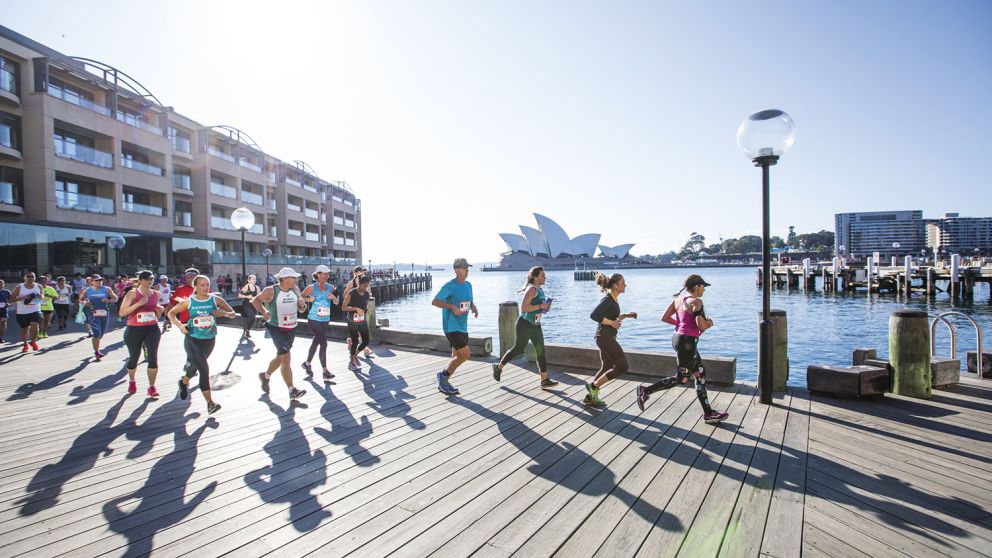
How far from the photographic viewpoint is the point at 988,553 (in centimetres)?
253

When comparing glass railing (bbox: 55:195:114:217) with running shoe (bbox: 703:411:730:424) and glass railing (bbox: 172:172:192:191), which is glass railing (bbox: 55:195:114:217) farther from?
running shoe (bbox: 703:411:730:424)

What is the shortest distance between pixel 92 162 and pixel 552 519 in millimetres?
31995

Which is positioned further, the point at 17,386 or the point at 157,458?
the point at 17,386

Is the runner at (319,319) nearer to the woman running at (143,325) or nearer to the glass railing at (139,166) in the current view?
the woman running at (143,325)

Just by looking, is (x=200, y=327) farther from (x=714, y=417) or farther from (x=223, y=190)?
(x=223, y=190)

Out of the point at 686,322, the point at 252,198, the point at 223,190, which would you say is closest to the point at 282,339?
the point at 686,322

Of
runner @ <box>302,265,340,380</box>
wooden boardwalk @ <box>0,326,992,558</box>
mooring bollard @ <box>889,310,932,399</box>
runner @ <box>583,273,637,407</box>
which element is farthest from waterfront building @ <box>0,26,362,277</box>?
mooring bollard @ <box>889,310,932,399</box>

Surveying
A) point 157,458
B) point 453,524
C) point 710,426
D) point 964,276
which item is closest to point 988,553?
point 710,426

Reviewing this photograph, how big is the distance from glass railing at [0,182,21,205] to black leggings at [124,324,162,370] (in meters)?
22.4

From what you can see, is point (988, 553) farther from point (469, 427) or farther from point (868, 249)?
point (868, 249)

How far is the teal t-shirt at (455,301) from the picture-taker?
6316mm

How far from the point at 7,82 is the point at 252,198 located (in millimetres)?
20155

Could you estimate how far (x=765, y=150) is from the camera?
5.53 metres

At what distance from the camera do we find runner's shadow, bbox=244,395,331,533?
3.02 meters
